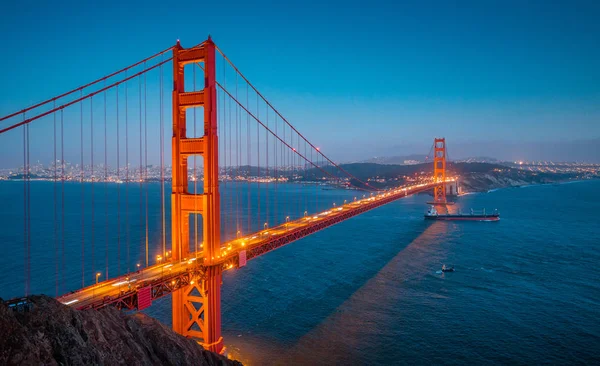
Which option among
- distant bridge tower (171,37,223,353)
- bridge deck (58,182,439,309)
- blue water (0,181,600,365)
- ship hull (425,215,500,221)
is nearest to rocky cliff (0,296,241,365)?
bridge deck (58,182,439,309)

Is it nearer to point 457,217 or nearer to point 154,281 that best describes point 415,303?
point 154,281

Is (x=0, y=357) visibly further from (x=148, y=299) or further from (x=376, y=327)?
(x=376, y=327)

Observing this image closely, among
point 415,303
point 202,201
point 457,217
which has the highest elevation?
point 202,201

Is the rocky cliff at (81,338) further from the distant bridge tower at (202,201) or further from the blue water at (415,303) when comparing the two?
the blue water at (415,303)

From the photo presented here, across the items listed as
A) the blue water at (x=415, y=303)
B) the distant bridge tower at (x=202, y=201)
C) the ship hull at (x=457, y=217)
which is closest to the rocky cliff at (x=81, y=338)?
the distant bridge tower at (x=202, y=201)

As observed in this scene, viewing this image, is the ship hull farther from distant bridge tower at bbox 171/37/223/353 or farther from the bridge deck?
distant bridge tower at bbox 171/37/223/353

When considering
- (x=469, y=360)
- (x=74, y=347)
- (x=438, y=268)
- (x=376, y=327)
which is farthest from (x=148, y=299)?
(x=438, y=268)

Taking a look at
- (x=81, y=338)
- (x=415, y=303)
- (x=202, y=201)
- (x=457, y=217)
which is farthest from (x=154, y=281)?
(x=457, y=217)
